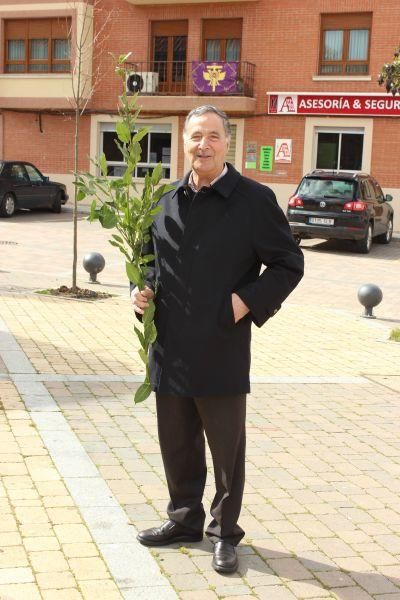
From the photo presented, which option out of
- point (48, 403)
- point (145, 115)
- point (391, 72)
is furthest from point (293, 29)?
point (48, 403)

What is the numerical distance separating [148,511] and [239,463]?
2.51 ft

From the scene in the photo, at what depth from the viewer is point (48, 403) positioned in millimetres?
6422

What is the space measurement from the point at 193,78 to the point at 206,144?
83.6 ft

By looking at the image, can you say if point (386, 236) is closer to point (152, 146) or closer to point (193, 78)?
point (193, 78)

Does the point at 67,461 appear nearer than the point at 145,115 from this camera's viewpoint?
Yes

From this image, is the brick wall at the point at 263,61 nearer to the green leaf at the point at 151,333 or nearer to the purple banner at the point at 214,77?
the purple banner at the point at 214,77

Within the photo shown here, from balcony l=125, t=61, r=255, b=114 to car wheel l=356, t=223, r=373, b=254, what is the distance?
8805 mm

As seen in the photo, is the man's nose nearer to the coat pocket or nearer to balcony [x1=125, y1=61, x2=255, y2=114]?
the coat pocket

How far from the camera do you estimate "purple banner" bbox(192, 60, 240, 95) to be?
27.9 m

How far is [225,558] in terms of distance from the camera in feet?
12.7

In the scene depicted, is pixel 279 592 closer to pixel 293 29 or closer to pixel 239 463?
pixel 239 463

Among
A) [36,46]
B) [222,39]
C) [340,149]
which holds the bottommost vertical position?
[340,149]

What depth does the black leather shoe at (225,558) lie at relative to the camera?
385cm

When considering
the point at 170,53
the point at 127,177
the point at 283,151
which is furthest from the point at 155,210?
the point at 170,53
